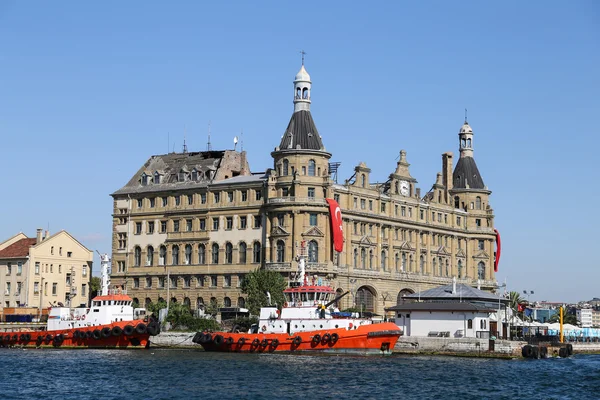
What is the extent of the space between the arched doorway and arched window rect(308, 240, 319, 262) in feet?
31.6

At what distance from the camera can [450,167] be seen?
157m

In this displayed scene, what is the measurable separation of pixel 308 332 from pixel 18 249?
61.8 meters

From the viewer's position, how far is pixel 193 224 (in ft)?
446

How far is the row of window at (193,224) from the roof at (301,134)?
32.7 feet

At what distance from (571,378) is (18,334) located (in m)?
55.4

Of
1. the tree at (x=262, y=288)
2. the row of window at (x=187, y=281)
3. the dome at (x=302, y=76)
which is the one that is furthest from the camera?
the row of window at (x=187, y=281)

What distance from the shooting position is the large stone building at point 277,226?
12738 centimetres

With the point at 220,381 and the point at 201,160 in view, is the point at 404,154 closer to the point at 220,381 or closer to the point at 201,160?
the point at 201,160

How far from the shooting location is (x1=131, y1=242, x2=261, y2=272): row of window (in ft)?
430

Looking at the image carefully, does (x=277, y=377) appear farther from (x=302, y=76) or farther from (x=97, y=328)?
(x=302, y=76)

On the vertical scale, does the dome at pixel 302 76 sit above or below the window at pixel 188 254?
above

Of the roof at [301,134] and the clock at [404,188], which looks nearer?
the roof at [301,134]

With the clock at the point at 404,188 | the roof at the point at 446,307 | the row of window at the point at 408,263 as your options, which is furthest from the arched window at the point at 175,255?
the roof at the point at 446,307

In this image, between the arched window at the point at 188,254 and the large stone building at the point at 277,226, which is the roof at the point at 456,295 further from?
the arched window at the point at 188,254
